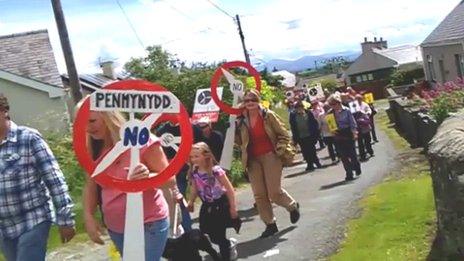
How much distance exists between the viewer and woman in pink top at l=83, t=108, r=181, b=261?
4969mm

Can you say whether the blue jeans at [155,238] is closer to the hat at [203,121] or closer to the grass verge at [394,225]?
the grass verge at [394,225]

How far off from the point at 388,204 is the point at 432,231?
194cm

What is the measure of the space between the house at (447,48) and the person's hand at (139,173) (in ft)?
102

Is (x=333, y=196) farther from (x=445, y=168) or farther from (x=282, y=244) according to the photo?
(x=445, y=168)

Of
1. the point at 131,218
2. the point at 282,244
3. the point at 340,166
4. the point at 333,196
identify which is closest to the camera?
the point at 131,218

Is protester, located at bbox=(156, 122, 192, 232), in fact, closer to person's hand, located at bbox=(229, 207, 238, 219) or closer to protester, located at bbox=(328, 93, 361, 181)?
person's hand, located at bbox=(229, 207, 238, 219)

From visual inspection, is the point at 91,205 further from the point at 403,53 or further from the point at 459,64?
the point at 403,53

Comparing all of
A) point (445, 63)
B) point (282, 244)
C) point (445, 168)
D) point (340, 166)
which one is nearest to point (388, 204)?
point (282, 244)

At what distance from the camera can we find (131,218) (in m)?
4.71

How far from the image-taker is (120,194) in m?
5.00

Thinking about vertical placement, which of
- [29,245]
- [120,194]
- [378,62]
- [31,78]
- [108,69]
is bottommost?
[29,245]

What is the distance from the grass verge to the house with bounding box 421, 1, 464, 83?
2536 cm

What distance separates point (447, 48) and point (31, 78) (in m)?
20.1

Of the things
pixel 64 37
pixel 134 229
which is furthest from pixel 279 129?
pixel 64 37
